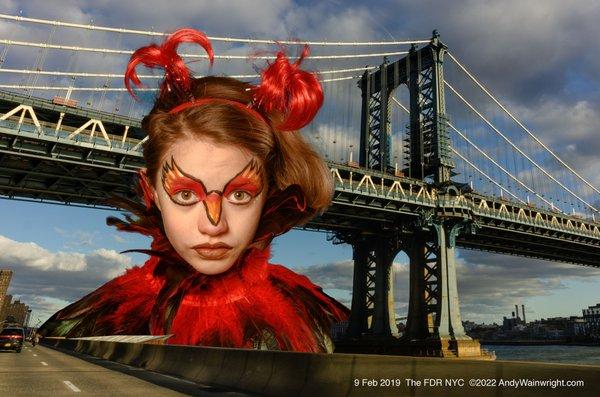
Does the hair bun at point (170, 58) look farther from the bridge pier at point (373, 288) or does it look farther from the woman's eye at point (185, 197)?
the bridge pier at point (373, 288)

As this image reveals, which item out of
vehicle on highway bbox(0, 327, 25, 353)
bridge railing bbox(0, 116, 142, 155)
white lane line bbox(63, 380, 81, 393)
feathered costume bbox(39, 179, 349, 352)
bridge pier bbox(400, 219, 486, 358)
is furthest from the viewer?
bridge pier bbox(400, 219, 486, 358)

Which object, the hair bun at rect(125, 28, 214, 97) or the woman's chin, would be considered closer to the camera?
the hair bun at rect(125, 28, 214, 97)

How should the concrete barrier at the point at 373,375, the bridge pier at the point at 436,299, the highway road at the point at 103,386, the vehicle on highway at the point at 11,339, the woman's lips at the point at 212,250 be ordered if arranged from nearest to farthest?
the woman's lips at the point at 212,250
the concrete barrier at the point at 373,375
the highway road at the point at 103,386
the vehicle on highway at the point at 11,339
the bridge pier at the point at 436,299

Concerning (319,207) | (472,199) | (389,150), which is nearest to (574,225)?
(472,199)

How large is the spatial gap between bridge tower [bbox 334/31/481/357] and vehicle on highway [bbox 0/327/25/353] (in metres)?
25.4

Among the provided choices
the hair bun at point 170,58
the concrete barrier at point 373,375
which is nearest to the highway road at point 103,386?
the concrete barrier at point 373,375

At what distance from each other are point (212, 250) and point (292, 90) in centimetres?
174

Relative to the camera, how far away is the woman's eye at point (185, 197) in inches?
191

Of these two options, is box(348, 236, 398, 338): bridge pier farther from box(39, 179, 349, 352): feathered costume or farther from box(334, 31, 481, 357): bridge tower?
box(39, 179, 349, 352): feathered costume

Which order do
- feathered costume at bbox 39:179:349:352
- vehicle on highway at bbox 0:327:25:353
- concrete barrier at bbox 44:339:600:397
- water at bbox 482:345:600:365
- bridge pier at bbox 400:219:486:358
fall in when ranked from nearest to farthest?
concrete barrier at bbox 44:339:600:397 → feathered costume at bbox 39:179:349:352 → vehicle on highway at bbox 0:327:25:353 → bridge pier at bbox 400:219:486:358 → water at bbox 482:345:600:365

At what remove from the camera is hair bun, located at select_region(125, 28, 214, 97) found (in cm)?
477

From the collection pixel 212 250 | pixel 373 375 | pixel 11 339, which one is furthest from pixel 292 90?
pixel 11 339

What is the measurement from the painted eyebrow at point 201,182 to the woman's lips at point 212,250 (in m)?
0.47

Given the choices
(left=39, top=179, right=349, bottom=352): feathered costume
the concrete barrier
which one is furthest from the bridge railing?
(left=39, top=179, right=349, bottom=352): feathered costume
